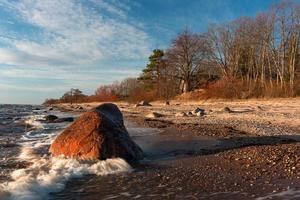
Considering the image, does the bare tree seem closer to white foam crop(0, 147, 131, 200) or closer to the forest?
the forest

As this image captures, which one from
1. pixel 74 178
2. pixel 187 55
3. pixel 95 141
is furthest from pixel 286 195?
pixel 187 55

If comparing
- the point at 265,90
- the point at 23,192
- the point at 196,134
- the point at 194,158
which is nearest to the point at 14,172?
the point at 23,192

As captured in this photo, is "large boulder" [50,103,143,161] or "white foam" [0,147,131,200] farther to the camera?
"large boulder" [50,103,143,161]

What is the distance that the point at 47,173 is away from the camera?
1051 cm

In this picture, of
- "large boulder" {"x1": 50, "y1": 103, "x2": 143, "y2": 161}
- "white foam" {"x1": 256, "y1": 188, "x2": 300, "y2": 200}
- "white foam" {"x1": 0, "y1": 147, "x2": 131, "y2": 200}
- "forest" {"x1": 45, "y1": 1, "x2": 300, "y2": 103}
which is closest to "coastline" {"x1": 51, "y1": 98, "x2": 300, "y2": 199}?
"white foam" {"x1": 256, "y1": 188, "x2": 300, "y2": 200}

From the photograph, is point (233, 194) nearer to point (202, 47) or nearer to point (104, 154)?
point (104, 154)

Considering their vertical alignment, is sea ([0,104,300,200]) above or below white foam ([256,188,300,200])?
below

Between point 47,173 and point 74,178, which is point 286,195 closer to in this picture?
point 74,178

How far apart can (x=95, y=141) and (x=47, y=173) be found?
2.20 metres

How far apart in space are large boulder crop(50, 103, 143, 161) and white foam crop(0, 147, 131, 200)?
1.28ft

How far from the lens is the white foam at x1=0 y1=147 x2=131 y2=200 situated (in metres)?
8.55

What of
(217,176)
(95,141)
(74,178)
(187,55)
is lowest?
(74,178)

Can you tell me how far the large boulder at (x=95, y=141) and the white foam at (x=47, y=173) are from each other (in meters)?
0.39

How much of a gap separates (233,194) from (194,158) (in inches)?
178
